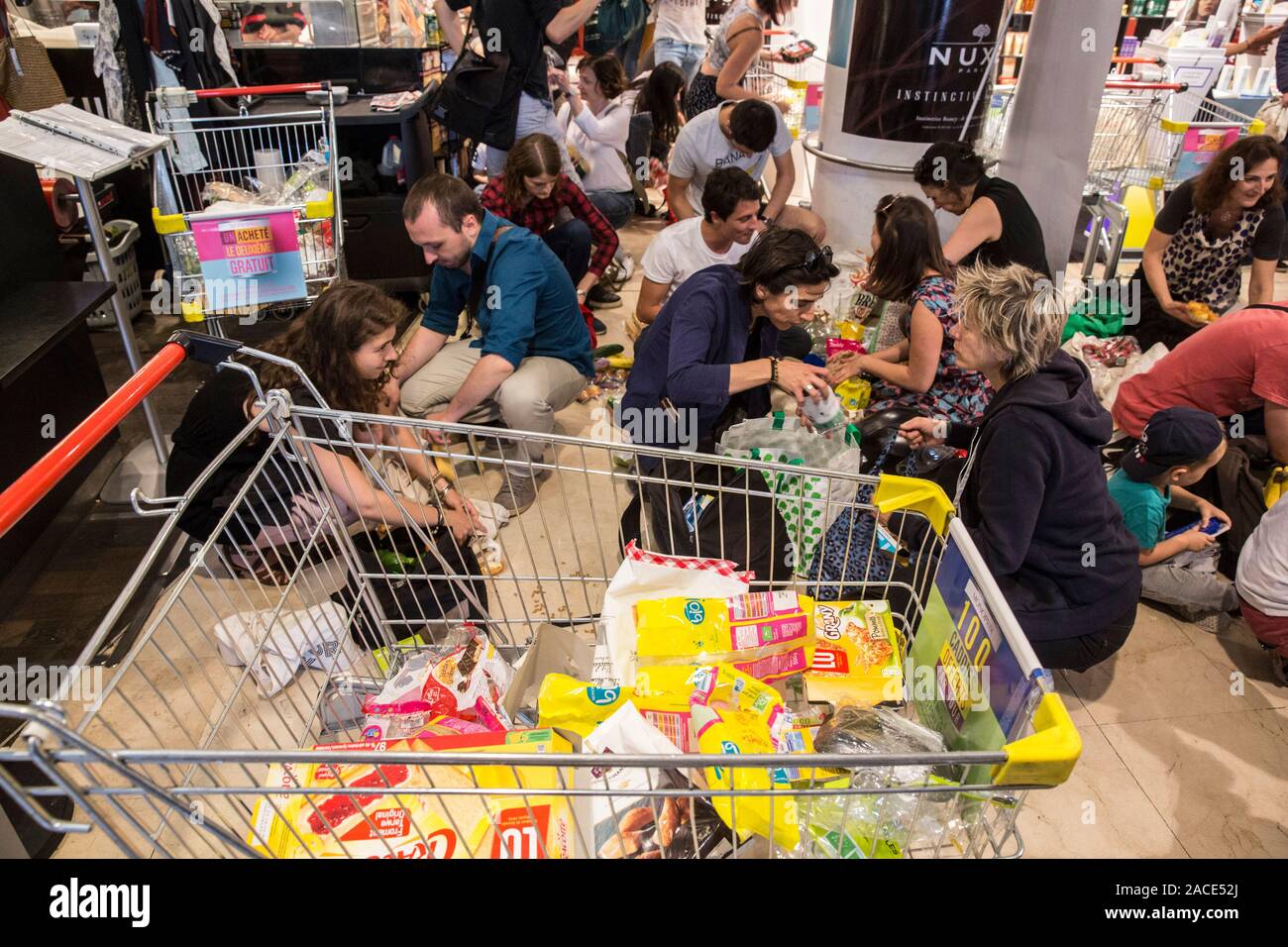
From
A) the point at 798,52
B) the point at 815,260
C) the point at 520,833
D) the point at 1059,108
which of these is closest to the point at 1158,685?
the point at 815,260

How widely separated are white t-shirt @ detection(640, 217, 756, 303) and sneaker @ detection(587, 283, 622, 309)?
1.55m

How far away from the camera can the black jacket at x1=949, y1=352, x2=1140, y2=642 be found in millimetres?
2352

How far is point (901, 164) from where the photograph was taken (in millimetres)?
5750

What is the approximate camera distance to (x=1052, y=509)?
2479 millimetres

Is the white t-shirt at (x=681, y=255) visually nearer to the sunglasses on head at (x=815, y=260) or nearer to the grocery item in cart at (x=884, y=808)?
the sunglasses on head at (x=815, y=260)

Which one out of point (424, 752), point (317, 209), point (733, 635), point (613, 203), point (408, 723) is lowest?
point (408, 723)

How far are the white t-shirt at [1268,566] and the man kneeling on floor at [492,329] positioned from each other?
2554 mm

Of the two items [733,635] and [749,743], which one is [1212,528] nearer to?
[733,635]

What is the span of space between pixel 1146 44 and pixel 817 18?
450cm

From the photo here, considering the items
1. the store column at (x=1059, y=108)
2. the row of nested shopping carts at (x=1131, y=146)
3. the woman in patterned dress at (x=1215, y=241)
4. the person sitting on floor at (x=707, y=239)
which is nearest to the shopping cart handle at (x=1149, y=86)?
the row of nested shopping carts at (x=1131, y=146)

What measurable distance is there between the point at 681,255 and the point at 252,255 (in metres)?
1.87

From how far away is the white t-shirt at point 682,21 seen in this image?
7.65 metres
